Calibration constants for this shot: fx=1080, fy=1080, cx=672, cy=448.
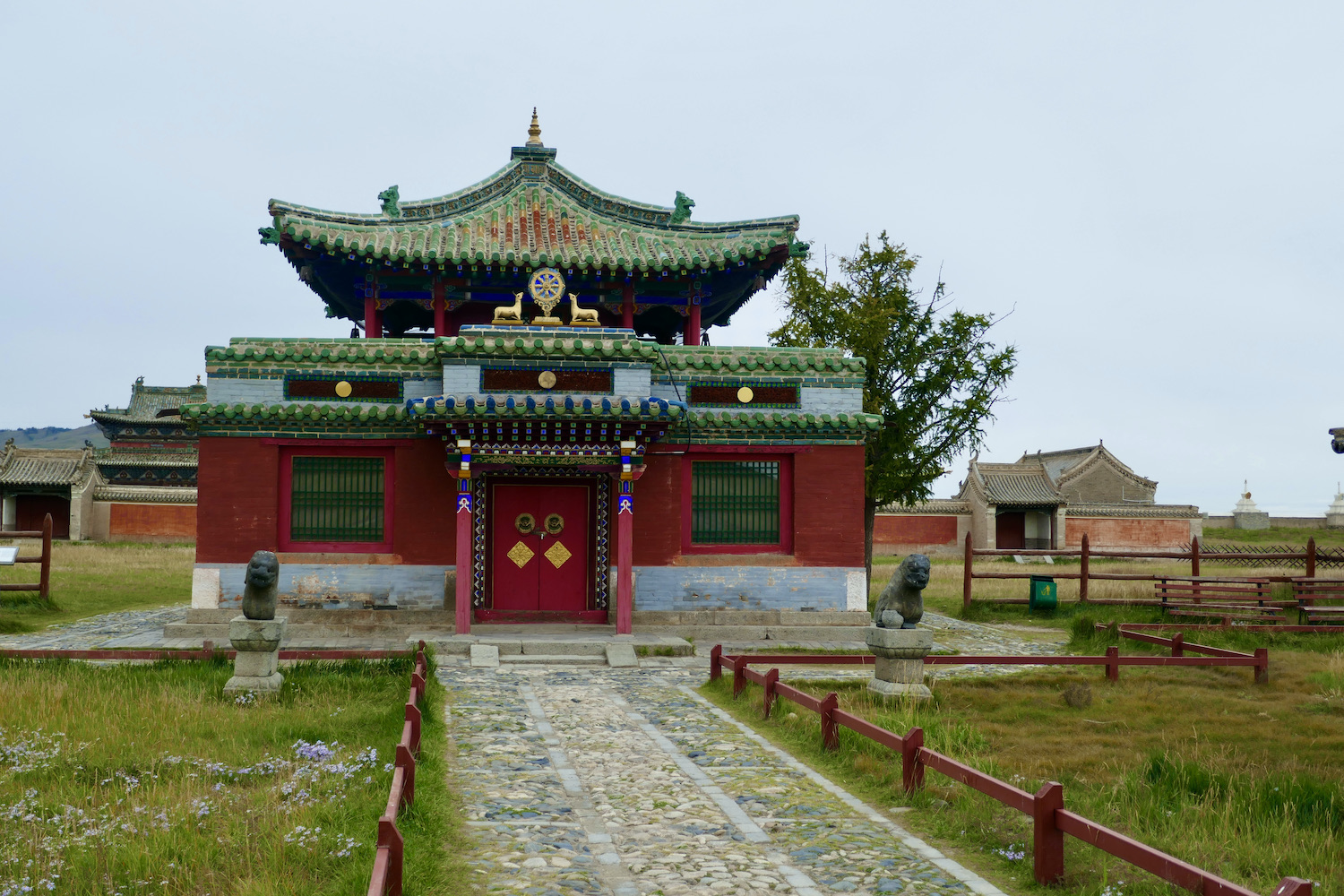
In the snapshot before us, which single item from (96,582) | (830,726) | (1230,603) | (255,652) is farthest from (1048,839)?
(96,582)

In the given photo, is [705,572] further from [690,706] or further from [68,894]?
[68,894]

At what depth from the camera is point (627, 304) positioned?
2017 centimetres

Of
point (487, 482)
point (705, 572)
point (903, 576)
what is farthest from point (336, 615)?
point (903, 576)

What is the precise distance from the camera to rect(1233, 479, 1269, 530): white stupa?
5466 cm

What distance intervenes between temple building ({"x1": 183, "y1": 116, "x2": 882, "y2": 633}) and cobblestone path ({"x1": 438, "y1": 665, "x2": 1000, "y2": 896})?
21.0 feet

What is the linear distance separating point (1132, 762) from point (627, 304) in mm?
13182

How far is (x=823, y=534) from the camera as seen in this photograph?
60.7 ft

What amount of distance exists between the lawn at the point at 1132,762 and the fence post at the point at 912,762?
3.8 inches

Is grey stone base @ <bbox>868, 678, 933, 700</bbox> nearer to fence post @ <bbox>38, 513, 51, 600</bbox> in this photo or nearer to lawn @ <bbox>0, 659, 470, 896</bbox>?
lawn @ <bbox>0, 659, 470, 896</bbox>

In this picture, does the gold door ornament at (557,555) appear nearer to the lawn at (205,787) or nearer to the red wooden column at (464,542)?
the red wooden column at (464,542)

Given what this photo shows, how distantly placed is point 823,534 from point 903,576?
6727 millimetres

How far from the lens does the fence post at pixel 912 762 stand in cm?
786

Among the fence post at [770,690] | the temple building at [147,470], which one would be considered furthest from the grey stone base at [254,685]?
the temple building at [147,470]

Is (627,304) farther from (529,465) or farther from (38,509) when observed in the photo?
(38,509)
